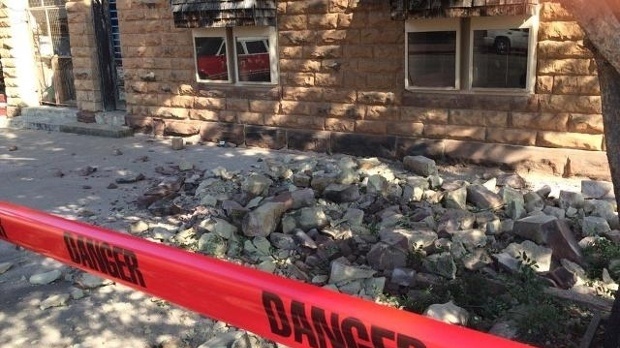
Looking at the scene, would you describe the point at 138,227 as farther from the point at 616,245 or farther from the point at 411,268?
the point at 616,245

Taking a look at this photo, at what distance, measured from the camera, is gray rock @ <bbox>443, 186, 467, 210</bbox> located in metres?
5.33

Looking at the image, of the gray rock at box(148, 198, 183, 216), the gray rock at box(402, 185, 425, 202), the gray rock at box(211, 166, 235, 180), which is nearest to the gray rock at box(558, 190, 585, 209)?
the gray rock at box(402, 185, 425, 202)

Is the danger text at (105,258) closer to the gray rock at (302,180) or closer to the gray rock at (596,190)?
the gray rock at (302,180)

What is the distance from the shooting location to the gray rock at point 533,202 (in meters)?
5.20

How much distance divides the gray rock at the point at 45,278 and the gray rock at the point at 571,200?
432 centimetres

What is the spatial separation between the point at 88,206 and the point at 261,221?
2.46 m

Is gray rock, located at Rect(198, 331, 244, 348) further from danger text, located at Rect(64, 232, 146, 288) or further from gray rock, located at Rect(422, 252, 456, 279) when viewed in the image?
gray rock, located at Rect(422, 252, 456, 279)

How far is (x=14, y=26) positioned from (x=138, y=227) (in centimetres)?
869

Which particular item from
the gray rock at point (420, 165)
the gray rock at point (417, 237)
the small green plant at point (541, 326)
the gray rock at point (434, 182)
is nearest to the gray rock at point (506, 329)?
the small green plant at point (541, 326)

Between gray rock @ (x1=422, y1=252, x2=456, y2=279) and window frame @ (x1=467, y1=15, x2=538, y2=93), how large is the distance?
322cm

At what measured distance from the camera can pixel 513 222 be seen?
475cm

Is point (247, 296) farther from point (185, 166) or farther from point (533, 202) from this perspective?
point (185, 166)

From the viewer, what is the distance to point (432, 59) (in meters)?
7.22

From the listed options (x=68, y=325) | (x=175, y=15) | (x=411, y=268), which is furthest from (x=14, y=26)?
(x=411, y=268)
